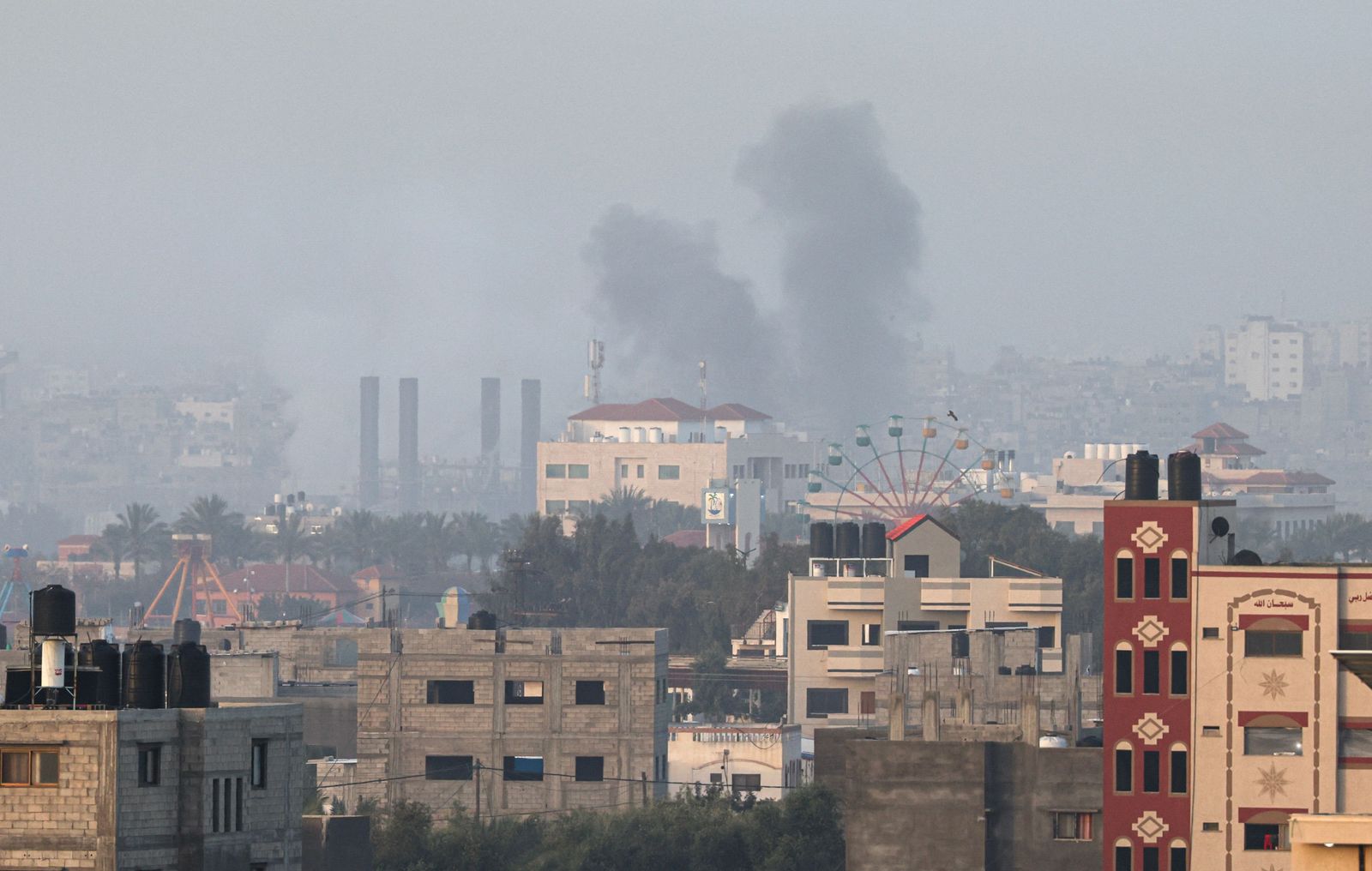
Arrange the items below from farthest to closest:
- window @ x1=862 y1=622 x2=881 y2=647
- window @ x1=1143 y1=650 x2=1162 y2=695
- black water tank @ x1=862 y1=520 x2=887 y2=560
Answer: black water tank @ x1=862 y1=520 x2=887 y2=560, window @ x1=862 y1=622 x2=881 y2=647, window @ x1=1143 y1=650 x2=1162 y2=695

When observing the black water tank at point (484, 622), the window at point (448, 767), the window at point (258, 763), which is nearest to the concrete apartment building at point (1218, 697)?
the window at point (258, 763)

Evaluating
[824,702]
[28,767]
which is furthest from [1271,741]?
[824,702]

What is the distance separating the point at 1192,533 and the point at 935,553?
66372 millimetres

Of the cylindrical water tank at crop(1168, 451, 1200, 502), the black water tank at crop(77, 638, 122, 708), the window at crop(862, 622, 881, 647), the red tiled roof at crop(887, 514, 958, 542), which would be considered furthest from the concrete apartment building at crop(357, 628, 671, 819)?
the black water tank at crop(77, 638, 122, 708)

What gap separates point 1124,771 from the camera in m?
63.4

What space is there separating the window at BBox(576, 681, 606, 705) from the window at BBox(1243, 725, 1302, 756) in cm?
3949

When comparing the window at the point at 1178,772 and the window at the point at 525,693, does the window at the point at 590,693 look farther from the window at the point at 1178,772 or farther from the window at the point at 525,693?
the window at the point at 1178,772

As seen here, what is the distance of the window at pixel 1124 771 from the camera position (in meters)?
63.3

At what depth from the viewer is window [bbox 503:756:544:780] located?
325 ft

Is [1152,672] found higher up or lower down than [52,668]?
lower down

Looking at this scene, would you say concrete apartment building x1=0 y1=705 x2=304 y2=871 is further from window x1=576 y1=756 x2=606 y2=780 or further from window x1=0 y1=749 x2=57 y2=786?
window x1=576 y1=756 x2=606 y2=780

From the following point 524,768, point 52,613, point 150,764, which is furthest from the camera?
point 524,768

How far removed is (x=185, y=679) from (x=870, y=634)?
8149 centimetres

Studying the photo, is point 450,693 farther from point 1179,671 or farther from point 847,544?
point 1179,671
